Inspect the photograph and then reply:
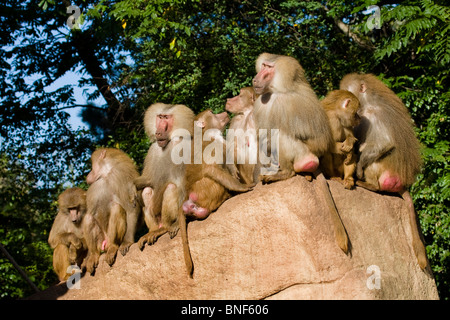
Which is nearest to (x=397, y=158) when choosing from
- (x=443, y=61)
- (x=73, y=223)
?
(x=443, y=61)

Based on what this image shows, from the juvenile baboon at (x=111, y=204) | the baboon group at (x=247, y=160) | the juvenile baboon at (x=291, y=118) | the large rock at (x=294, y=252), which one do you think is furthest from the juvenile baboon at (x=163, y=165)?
the juvenile baboon at (x=291, y=118)

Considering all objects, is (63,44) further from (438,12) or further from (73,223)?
(438,12)

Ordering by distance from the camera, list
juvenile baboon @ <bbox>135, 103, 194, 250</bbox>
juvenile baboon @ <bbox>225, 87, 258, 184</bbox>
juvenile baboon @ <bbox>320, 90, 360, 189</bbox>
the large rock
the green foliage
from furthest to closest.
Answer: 1. the green foliage
2. juvenile baboon @ <bbox>135, 103, 194, 250</bbox>
3. juvenile baboon @ <bbox>225, 87, 258, 184</bbox>
4. juvenile baboon @ <bbox>320, 90, 360, 189</bbox>
5. the large rock

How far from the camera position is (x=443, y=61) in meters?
6.05

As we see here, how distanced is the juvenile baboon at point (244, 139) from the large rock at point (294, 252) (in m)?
0.53

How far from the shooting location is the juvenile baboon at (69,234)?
546 cm

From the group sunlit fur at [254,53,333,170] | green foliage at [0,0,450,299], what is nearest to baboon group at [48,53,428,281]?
sunlit fur at [254,53,333,170]

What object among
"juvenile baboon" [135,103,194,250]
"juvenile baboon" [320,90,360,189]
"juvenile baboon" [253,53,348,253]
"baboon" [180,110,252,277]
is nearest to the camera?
"juvenile baboon" [253,53,348,253]

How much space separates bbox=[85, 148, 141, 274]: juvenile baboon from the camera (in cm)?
526

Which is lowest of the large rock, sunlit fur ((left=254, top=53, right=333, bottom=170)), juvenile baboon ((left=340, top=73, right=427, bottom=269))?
the large rock

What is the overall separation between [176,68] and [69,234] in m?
3.47

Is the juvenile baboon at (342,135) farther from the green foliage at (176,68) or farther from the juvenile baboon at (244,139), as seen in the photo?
the green foliage at (176,68)

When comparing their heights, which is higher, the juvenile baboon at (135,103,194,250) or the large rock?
the juvenile baboon at (135,103,194,250)

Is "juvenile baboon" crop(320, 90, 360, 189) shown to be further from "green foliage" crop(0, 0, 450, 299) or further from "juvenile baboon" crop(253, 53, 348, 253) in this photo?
"green foliage" crop(0, 0, 450, 299)
